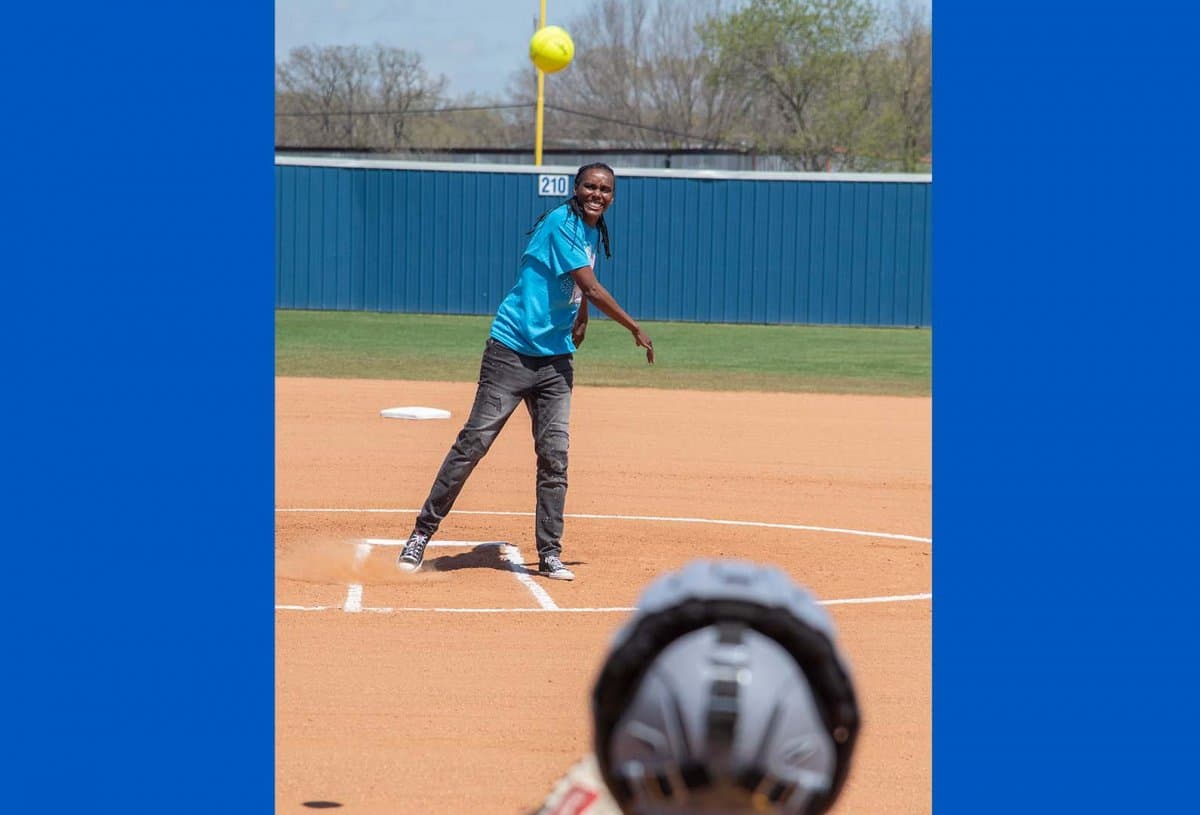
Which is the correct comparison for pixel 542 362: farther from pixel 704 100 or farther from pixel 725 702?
pixel 704 100

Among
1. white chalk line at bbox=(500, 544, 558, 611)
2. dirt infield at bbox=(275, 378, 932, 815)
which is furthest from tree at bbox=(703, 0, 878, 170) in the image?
white chalk line at bbox=(500, 544, 558, 611)

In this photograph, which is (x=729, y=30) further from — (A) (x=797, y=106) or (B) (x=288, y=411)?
(B) (x=288, y=411)

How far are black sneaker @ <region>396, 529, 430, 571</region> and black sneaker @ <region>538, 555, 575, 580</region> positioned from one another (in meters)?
0.55

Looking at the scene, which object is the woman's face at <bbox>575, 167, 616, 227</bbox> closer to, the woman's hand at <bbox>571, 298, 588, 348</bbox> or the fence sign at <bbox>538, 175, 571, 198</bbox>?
the woman's hand at <bbox>571, 298, 588, 348</bbox>

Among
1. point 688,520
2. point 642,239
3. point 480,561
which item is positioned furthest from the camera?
point 642,239

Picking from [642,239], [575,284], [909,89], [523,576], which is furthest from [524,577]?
[909,89]

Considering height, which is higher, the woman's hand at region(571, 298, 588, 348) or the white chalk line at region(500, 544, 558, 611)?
the woman's hand at region(571, 298, 588, 348)

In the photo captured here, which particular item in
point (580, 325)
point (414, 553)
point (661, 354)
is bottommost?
point (661, 354)

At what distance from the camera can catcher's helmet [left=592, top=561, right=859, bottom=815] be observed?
114cm

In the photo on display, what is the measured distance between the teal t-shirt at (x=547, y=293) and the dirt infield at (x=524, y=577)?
1109 millimetres

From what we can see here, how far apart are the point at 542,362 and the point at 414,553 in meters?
1.06

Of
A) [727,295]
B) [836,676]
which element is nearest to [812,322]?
[727,295]

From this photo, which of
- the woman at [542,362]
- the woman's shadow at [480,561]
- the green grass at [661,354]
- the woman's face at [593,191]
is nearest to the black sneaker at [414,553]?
the woman at [542,362]

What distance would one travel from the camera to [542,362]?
7.55m
